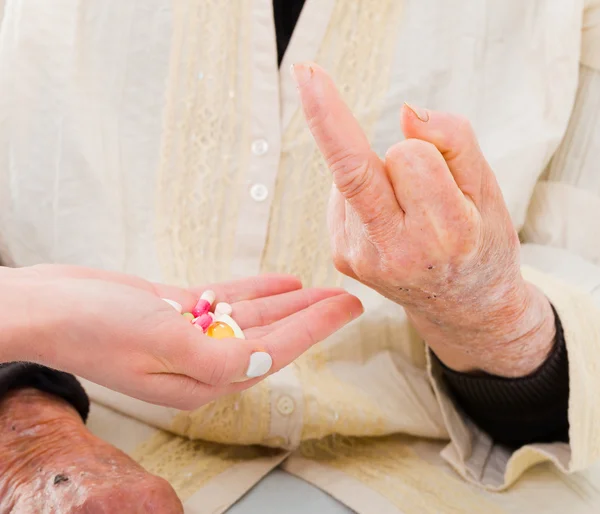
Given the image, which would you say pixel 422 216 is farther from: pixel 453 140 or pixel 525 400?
pixel 525 400

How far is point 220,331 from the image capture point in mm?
710

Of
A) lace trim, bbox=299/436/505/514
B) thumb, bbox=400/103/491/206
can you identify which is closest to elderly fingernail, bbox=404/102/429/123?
thumb, bbox=400/103/491/206

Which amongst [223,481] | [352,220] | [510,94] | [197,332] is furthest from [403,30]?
[223,481]

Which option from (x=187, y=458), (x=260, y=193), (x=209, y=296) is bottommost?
(x=187, y=458)

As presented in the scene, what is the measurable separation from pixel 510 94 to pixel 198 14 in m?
0.46

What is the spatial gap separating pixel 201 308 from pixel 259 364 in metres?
0.17

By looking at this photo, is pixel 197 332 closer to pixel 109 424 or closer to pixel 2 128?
pixel 109 424

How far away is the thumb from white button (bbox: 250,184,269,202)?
0.34m

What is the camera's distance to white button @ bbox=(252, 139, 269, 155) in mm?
873

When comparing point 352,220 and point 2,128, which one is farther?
point 2,128

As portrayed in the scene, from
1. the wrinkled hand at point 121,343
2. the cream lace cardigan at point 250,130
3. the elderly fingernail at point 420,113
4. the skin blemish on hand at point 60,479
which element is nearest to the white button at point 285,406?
the cream lace cardigan at point 250,130

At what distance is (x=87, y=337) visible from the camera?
57 cm

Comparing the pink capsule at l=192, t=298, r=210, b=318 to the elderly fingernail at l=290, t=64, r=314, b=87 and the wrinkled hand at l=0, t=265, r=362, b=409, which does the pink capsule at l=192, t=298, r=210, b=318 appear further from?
the elderly fingernail at l=290, t=64, r=314, b=87

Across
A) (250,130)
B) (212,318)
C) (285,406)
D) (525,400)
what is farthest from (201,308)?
(525,400)
